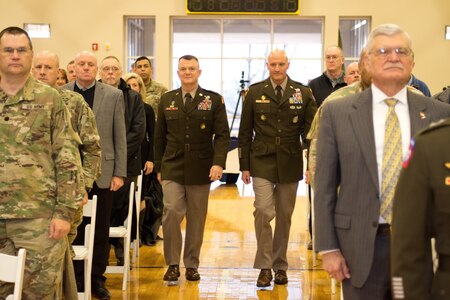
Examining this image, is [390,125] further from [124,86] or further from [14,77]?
[124,86]

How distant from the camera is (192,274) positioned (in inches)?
241

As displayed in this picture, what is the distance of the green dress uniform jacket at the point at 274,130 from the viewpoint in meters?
5.89

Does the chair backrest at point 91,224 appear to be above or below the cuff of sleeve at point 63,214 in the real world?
below

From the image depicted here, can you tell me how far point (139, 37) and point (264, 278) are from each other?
11776mm

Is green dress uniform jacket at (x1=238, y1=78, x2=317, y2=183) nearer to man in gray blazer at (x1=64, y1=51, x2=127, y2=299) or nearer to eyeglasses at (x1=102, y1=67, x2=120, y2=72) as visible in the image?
man in gray blazer at (x1=64, y1=51, x2=127, y2=299)

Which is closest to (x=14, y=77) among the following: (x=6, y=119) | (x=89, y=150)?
(x=6, y=119)

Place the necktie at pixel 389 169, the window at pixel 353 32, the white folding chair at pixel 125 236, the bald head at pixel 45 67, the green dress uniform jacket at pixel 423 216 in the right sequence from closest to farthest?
1. the green dress uniform jacket at pixel 423 216
2. the necktie at pixel 389 169
3. the bald head at pixel 45 67
4. the white folding chair at pixel 125 236
5. the window at pixel 353 32

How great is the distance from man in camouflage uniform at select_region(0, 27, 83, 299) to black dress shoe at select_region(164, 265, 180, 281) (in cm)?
243

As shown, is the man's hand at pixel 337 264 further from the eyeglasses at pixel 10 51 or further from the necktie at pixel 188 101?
the necktie at pixel 188 101

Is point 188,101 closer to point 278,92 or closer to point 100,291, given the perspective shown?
Answer: point 278,92

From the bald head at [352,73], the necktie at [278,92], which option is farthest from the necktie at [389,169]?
the bald head at [352,73]

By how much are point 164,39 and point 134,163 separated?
1045 centimetres

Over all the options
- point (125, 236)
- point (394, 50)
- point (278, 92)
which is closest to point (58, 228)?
point (394, 50)

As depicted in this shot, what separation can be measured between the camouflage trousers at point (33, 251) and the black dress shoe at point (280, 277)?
2712mm
